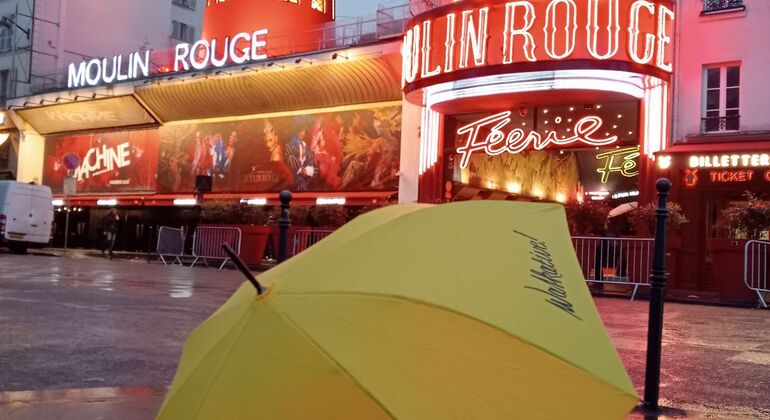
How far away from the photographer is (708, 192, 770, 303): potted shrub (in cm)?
1414

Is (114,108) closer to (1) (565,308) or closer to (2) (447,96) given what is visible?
(2) (447,96)

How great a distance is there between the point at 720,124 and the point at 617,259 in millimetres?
4510

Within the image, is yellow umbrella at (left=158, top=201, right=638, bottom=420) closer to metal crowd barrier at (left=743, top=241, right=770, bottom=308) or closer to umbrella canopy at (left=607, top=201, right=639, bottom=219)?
metal crowd barrier at (left=743, top=241, right=770, bottom=308)

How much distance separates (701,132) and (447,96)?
5701mm

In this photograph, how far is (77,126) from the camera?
33438 millimetres

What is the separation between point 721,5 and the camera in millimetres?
18016

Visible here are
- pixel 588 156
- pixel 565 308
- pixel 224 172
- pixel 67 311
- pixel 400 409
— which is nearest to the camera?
pixel 400 409

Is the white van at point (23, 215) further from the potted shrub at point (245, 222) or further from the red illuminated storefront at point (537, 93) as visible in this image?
the red illuminated storefront at point (537, 93)

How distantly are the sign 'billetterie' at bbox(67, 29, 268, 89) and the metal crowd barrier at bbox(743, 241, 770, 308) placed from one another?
1643 centimetres

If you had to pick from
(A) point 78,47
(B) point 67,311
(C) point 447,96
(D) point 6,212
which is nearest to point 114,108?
(A) point 78,47

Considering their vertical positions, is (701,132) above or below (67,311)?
above

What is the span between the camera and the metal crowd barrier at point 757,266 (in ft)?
45.3

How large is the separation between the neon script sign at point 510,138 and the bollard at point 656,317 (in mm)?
14455

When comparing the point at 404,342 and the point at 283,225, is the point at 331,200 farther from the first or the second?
the point at 404,342
